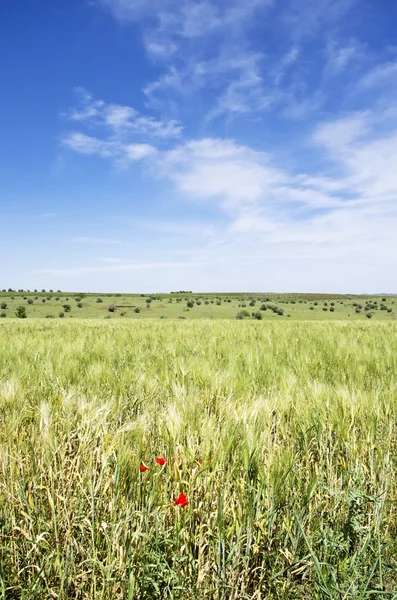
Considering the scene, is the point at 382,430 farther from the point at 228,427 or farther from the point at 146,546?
the point at 146,546

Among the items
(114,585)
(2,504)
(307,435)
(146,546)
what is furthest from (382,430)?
(2,504)

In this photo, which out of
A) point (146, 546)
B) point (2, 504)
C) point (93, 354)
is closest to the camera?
point (146, 546)

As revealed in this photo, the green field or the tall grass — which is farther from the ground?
the tall grass

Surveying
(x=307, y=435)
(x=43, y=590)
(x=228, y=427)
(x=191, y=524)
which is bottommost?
(x=43, y=590)

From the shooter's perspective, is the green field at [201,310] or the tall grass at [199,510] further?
the green field at [201,310]

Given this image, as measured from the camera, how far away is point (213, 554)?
1.41 m

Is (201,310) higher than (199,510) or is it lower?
lower

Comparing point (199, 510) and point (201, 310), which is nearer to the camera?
point (199, 510)

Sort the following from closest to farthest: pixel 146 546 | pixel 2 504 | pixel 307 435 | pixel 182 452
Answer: pixel 146 546
pixel 2 504
pixel 182 452
pixel 307 435

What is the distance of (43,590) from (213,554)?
0.65m

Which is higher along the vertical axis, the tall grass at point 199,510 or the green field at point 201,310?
the tall grass at point 199,510

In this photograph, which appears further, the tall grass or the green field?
the green field

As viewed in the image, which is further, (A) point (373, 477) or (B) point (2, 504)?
(A) point (373, 477)

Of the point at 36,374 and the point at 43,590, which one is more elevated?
the point at 36,374
